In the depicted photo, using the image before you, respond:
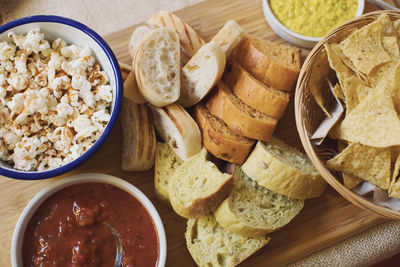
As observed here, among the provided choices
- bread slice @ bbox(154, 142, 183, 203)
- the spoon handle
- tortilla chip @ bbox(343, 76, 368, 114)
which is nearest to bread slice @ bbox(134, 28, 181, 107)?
bread slice @ bbox(154, 142, 183, 203)

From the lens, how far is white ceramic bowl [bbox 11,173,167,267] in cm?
221

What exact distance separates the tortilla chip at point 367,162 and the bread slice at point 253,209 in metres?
0.35

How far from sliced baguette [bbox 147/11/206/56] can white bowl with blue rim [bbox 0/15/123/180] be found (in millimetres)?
437

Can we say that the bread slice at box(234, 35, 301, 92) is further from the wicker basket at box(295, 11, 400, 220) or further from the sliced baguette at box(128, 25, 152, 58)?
the sliced baguette at box(128, 25, 152, 58)

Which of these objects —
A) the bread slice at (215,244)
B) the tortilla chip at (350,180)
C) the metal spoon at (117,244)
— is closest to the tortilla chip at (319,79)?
the tortilla chip at (350,180)

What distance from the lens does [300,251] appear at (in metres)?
2.58

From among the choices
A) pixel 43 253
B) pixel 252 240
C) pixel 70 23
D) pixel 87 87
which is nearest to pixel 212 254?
pixel 252 240

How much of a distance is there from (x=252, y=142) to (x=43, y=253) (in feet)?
4.05

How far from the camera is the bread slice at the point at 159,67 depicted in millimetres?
2375

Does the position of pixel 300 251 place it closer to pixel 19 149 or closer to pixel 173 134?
pixel 173 134

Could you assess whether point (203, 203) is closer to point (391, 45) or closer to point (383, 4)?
point (391, 45)

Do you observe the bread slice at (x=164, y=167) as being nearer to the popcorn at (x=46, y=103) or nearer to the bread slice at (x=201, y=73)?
the bread slice at (x=201, y=73)

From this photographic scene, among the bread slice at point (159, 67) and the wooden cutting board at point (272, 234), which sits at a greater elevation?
the bread slice at point (159, 67)

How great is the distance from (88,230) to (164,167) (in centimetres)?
56
